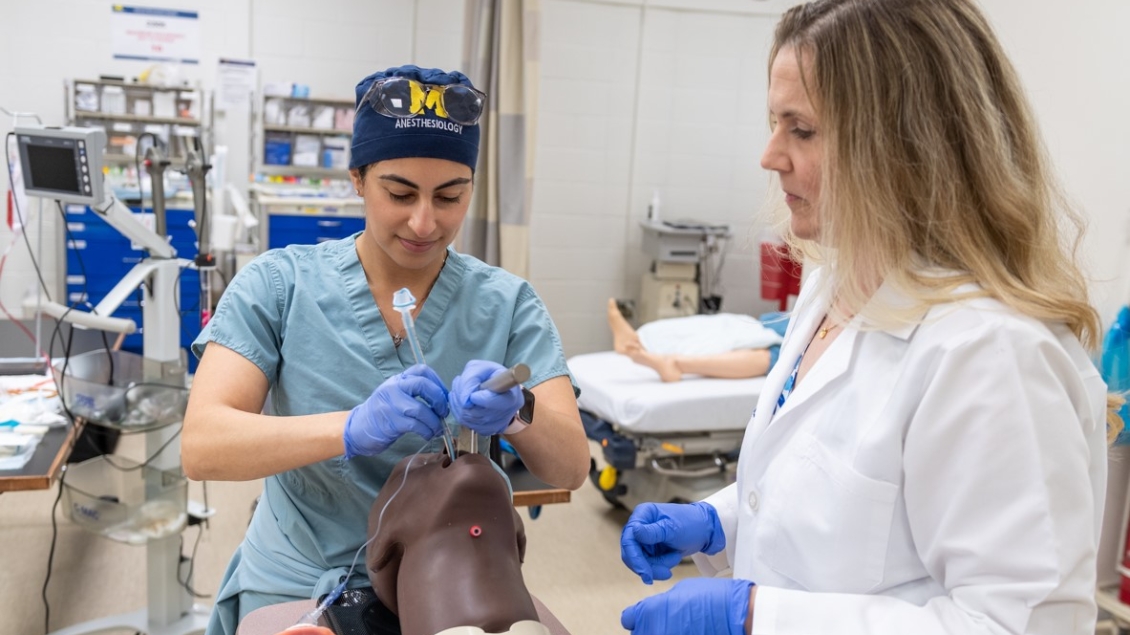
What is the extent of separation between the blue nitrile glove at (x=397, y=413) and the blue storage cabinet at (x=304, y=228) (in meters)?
3.72

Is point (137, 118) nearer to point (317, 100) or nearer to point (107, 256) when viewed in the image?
point (107, 256)

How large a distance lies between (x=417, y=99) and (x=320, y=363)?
1.36ft

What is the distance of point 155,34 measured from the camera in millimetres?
4980

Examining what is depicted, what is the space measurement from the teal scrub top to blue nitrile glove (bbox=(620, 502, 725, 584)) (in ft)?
0.86

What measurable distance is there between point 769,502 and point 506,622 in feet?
1.16

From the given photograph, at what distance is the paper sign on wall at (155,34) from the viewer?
4926 mm

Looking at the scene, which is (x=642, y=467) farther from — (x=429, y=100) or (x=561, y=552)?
(x=429, y=100)

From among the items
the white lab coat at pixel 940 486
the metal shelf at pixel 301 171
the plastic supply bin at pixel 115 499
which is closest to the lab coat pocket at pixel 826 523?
the white lab coat at pixel 940 486

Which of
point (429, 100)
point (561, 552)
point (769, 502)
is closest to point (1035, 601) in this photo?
point (769, 502)

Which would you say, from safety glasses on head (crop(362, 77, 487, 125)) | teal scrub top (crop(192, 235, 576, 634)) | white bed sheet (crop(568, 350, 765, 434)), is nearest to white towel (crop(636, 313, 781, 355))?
white bed sheet (crop(568, 350, 765, 434))

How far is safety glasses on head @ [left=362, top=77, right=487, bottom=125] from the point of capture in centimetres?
131

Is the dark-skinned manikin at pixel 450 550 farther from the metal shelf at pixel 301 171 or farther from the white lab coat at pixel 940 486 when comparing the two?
the metal shelf at pixel 301 171

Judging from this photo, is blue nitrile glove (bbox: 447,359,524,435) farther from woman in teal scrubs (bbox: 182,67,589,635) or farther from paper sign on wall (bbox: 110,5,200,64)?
paper sign on wall (bbox: 110,5,200,64)

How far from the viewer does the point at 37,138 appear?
7.13 feet
